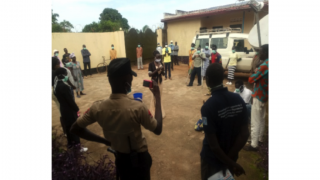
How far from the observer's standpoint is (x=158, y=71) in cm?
446

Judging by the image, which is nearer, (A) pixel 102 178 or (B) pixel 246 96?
(A) pixel 102 178

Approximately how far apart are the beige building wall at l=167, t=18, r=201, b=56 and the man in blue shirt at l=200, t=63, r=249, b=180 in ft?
41.6

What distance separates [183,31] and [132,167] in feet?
45.9

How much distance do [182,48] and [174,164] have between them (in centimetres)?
1250

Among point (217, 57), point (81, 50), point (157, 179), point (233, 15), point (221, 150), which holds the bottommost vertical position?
point (157, 179)

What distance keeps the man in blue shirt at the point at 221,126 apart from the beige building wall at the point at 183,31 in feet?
41.6

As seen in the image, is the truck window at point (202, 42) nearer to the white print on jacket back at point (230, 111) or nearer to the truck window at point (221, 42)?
the truck window at point (221, 42)

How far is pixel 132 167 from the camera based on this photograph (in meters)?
1.60

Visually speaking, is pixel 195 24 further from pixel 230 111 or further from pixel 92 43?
pixel 230 111

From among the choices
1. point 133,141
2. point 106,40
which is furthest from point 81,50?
point 133,141

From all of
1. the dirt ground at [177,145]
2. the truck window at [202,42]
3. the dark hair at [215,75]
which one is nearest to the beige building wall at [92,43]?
the dirt ground at [177,145]

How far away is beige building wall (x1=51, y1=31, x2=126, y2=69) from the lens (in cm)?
963

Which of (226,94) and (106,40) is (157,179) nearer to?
(226,94)

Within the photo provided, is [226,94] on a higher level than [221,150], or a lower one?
higher
